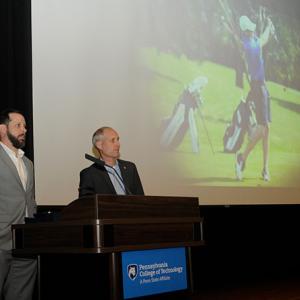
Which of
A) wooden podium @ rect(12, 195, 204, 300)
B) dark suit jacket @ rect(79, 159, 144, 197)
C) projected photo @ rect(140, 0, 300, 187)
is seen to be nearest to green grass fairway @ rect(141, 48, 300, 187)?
projected photo @ rect(140, 0, 300, 187)

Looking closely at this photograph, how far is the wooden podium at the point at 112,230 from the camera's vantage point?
8.48 ft

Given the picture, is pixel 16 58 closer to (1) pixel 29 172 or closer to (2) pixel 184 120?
(1) pixel 29 172

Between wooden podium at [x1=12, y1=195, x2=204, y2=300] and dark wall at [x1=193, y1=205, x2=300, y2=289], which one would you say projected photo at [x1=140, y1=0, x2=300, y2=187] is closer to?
dark wall at [x1=193, y1=205, x2=300, y2=289]

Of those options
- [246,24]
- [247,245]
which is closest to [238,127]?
[246,24]

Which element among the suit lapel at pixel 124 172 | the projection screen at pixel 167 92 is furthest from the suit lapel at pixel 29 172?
the suit lapel at pixel 124 172

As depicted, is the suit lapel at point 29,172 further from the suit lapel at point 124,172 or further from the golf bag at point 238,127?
the golf bag at point 238,127

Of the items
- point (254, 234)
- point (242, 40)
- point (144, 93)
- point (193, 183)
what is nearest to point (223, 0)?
point (242, 40)

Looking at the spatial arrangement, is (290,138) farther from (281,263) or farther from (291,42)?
(281,263)

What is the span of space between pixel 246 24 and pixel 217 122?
97 centimetres

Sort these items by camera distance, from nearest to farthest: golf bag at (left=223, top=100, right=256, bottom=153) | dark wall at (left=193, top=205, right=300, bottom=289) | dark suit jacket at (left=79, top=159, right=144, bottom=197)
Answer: dark suit jacket at (left=79, top=159, right=144, bottom=197) → golf bag at (left=223, top=100, right=256, bottom=153) → dark wall at (left=193, top=205, right=300, bottom=289)

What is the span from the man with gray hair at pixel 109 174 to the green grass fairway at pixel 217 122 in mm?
978

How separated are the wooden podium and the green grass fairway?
1464 mm

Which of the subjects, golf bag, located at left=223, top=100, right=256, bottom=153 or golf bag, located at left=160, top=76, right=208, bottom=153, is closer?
golf bag, located at left=160, top=76, right=208, bottom=153

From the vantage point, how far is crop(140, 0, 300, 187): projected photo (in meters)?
4.39
